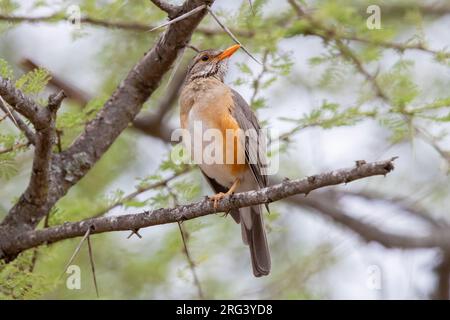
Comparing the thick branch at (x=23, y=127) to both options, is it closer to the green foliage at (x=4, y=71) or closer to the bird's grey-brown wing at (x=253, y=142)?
the green foliage at (x=4, y=71)

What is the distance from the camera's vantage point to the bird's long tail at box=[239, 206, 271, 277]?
6727 mm

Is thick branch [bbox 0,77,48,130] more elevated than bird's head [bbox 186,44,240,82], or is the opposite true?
bird's head [bbox 186,44,240,82]

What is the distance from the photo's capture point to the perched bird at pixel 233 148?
6.59 metres

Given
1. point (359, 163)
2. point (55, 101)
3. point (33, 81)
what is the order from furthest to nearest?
point (33, 81) → point (55, 101) → point (359, 163)

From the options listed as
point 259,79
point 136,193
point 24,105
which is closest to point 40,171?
point 24,105

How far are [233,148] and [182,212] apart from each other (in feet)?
5.46

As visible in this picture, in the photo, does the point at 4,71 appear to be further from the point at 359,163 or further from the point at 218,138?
the point at 359,163

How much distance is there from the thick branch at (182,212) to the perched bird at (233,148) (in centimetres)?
144

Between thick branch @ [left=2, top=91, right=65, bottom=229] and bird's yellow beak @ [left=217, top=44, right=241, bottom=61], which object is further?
bird's yellow beak @ [left=217, top=44, right=241, bottom=61]

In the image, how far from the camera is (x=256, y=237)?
274 inches

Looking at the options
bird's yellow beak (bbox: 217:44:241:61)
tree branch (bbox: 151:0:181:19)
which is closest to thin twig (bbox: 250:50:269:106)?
bird's yellow beak (bbox: 217:44:241:61)

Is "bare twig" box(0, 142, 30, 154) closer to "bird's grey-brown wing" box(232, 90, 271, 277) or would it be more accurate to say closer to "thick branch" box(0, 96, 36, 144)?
"thick branch" box(0, 96, 36, 144)
